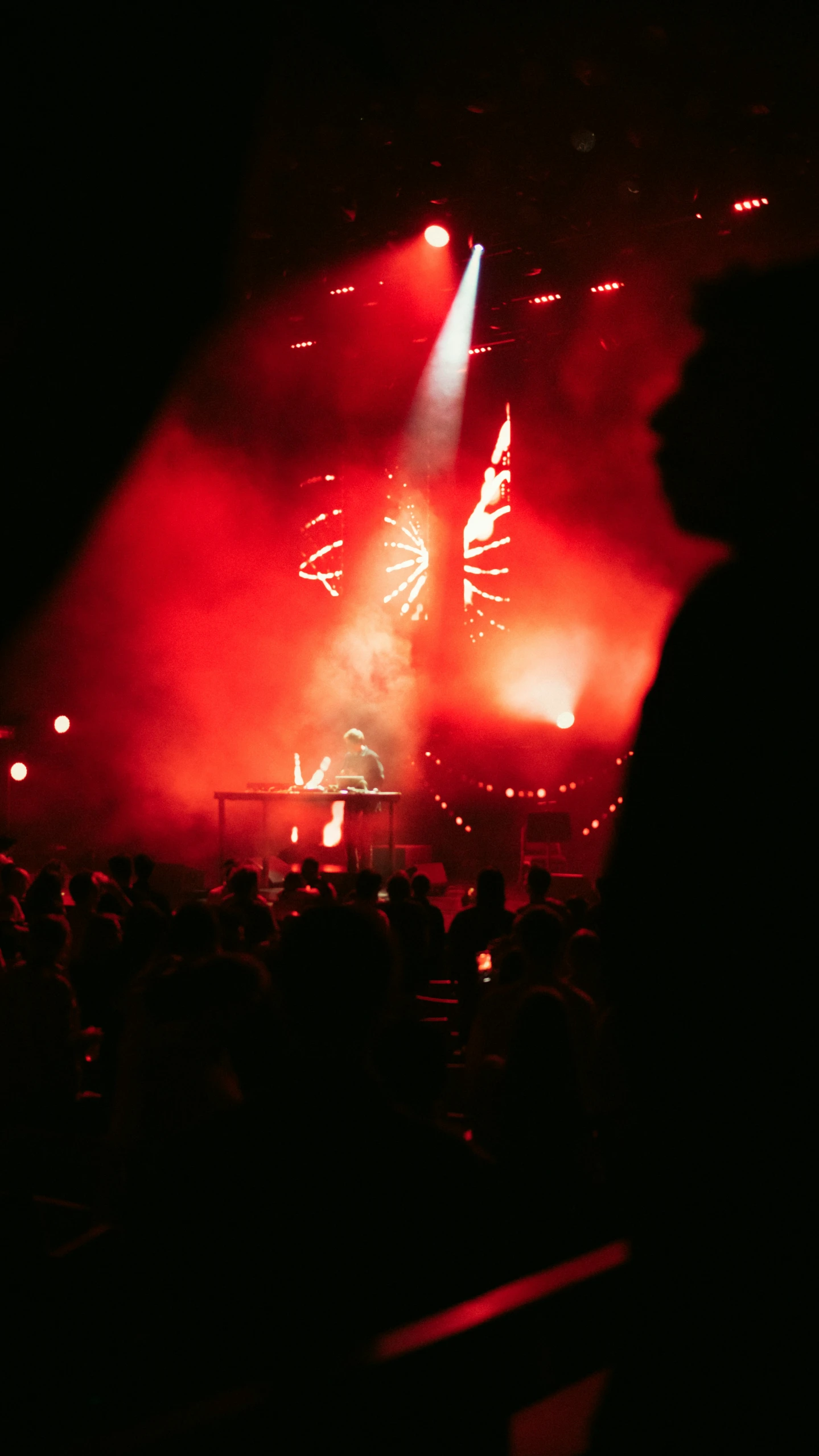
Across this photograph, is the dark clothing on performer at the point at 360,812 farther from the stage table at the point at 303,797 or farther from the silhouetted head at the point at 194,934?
the silhouetted head at the point at 194,934

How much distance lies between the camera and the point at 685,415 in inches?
43.3

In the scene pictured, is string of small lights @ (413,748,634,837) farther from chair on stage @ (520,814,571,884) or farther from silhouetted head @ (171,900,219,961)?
silhouetted head @ (171,900,219,961)

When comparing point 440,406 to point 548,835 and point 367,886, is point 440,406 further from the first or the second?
point 367,886

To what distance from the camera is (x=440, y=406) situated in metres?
13.5

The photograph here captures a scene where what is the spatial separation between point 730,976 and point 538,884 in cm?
411

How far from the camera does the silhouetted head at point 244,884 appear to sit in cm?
480

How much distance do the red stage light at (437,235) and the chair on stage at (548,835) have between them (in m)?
6.32

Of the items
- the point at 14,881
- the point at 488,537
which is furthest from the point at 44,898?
the point at 488,537

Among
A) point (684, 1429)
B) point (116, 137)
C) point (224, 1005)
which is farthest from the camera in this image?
point (116, 137)

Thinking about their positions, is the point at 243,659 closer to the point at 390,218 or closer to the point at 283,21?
the point at 390,218

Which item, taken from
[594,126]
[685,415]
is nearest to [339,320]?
[594,126]

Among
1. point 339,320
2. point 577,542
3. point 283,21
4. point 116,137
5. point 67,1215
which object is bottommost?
point 67,1215

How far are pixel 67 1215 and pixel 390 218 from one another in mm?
9139

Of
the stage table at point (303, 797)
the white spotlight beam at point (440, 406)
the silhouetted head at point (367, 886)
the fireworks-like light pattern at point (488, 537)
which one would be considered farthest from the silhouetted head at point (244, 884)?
the white spotlight beam at point (440, 406)
